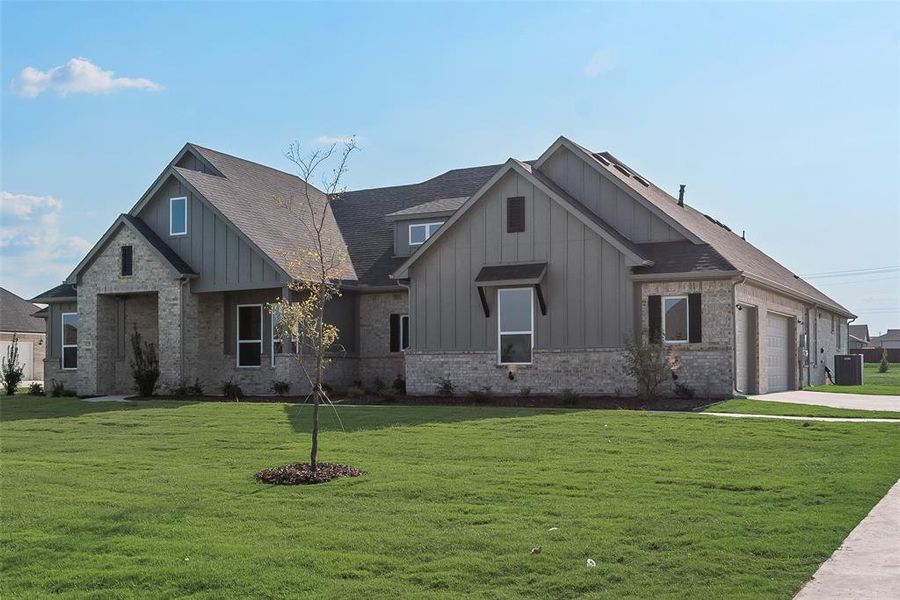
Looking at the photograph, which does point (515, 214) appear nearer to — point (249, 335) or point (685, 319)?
point (685, 319)

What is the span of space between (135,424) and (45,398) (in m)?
11.0

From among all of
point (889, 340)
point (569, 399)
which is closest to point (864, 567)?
point (569, 399)

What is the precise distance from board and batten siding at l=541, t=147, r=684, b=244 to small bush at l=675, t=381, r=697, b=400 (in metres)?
4.04

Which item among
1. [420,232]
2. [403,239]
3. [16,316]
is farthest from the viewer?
[16,316]

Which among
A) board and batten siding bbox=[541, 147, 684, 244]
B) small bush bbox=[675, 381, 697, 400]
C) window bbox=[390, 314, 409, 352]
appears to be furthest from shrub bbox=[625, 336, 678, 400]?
window bbox=[390, 314, 409, 352]

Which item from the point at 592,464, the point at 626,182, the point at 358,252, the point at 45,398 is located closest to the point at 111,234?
the point at 45,398

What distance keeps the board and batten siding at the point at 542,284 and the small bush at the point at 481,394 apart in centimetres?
110

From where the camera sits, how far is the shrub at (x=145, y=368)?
27.1 m

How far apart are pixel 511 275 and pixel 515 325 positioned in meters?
1.44

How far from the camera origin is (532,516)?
29.5ft

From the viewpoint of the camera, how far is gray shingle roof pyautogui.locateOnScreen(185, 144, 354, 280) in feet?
90.1

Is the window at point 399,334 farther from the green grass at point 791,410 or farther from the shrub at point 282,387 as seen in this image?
the green grass at point 791,410

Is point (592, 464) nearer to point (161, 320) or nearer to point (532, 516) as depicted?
point (532, 516)

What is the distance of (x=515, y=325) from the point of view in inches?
958
